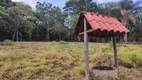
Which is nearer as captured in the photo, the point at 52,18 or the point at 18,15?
the point at 18,15

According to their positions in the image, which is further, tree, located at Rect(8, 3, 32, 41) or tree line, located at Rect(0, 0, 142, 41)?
tree line, located at Rect(0, 0, 142, 41)

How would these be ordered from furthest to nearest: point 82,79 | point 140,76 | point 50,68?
point 50,68, point 140,76, point 82,79

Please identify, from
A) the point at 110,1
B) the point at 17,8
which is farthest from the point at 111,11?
the point at 17,8

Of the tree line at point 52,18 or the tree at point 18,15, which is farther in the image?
the tree line at point 52,18

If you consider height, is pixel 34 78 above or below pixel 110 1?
below

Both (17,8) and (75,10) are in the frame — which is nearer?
(17,8)

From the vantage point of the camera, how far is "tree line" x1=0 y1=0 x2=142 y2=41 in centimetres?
1922

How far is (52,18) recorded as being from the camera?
25172mm

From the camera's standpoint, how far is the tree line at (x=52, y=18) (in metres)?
19.2

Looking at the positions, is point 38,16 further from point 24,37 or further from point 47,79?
→ point 47,79

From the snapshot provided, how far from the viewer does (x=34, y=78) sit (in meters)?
3.88

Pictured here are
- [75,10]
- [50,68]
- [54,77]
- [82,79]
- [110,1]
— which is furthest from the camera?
[75,10]

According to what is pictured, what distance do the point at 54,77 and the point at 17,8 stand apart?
1632 centimetres

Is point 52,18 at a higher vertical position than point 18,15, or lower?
higher
